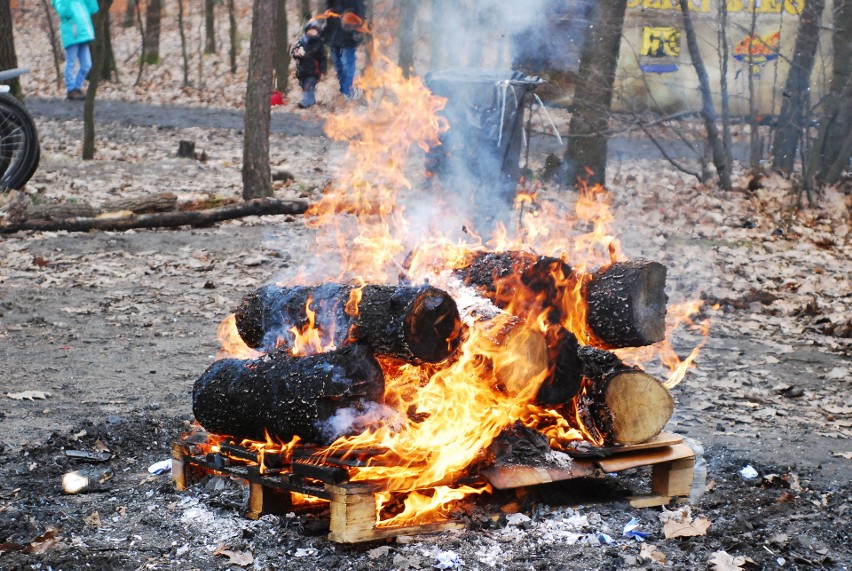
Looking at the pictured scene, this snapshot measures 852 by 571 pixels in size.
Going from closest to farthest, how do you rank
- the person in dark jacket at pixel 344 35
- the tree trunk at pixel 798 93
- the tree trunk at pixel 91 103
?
the person in dark jacket at pixel 344 35 → the tree trunk at pixel 798 93 → the tree trunk at pixel 91 103

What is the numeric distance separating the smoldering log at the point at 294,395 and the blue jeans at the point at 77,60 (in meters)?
13.4

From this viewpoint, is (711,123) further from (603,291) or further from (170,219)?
(603,291)

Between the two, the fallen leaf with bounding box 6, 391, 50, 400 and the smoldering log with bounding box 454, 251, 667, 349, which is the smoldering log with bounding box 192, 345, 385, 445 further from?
the fallen leaf with bounding box 6, 391, 50, 400

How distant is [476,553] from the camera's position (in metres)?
4.07

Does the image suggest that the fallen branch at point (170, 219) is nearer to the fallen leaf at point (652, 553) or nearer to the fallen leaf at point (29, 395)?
the fallen leaf at point (29, 395)

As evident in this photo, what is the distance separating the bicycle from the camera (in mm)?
11461

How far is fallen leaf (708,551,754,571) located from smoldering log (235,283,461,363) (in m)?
1.50

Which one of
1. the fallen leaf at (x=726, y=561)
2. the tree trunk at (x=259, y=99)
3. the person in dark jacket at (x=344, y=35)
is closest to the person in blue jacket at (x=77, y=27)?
the tree trunk at (x=259, y=99)

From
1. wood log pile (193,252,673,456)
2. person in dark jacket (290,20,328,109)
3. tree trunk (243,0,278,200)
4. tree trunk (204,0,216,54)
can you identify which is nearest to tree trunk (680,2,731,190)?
person in dark jacket (290,20,328,109)

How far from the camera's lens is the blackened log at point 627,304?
16.6 feet

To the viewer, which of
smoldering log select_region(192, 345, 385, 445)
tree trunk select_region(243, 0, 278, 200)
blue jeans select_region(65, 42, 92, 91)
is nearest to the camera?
smoldering log select_region(192, 345, 385, 445)

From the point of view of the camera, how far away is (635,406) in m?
4.77

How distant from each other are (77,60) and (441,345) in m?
14.8

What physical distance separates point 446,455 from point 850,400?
142 inches
